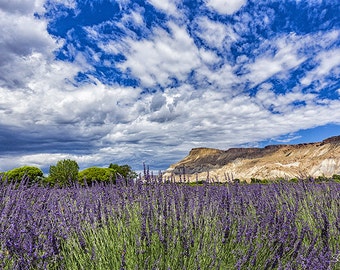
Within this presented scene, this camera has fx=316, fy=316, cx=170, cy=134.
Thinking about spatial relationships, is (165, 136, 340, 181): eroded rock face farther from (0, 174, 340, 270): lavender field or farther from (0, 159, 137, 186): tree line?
(0, 174, 340, 270): lavender field

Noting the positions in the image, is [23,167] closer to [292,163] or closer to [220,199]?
[220,199]

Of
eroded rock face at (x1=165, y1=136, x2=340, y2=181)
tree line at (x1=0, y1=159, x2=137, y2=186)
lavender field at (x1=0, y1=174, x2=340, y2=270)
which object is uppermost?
eroded rock face at (x1=165, y1=136, x2=340, y2=181)

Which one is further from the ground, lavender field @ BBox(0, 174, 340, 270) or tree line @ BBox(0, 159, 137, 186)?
tree line @ BBox(0, 159, 137, 186)

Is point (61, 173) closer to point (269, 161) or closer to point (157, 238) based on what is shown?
point (157, 238)

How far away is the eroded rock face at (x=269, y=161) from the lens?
68.3 feet

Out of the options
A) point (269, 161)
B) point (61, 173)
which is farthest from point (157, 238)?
point (269, 161)

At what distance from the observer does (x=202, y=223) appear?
8.98ft

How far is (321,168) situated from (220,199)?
20041 mm

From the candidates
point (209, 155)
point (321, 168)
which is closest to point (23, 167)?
point (321, 168)

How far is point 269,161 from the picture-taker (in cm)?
2684

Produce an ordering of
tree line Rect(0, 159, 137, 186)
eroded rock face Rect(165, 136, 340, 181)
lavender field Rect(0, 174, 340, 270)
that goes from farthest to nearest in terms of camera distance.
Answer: eroded rock face Rect(165, 136, 340, 181) < tree line Rect(0, 159, 137, 186) < lavender field Rect(0, 174, 340, 270)

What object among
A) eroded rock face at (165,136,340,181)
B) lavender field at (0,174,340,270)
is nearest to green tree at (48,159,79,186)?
eroded rock face at (165,136,340,181)

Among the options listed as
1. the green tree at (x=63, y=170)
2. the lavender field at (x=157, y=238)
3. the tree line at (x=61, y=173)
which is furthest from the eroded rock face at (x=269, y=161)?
the lavender field at (x=157, y=238)

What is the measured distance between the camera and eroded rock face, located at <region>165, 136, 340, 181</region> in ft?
68.3
